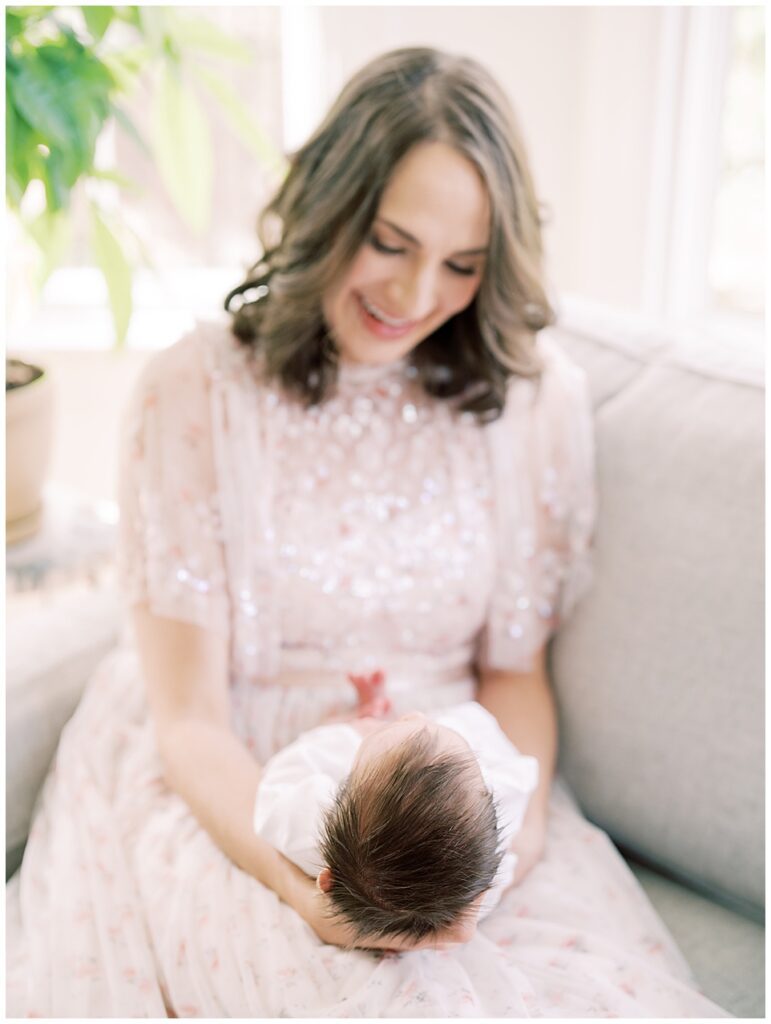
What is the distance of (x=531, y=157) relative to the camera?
214 cm

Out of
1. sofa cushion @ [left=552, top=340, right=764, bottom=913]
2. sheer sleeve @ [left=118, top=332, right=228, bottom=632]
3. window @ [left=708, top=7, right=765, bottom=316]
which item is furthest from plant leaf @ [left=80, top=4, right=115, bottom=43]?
window @ [left=708, top=7, right=765, bottom=316]

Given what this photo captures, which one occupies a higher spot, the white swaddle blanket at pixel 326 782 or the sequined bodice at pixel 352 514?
the sequined bodice at pixel 352 514

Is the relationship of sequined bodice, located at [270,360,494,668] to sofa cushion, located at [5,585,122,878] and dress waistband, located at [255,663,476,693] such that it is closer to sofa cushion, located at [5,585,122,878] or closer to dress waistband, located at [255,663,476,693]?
dress waistband, located at [255,663,476,693]

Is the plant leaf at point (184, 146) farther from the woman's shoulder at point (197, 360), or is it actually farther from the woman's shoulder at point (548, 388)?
the woman's shoulder at point (548, 388)

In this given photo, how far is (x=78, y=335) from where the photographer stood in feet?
7.82

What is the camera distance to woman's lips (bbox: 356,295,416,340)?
3.83 ft

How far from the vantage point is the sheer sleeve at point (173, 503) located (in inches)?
46.2

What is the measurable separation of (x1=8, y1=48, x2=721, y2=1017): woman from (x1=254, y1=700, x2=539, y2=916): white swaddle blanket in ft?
0.18

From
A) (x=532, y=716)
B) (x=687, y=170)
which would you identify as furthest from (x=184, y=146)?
(x=687, y=170)

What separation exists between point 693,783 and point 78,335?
5.75 ft

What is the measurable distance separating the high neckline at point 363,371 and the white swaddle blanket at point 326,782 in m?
0.45

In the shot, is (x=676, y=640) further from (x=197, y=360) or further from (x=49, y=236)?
(x=49, y=236)

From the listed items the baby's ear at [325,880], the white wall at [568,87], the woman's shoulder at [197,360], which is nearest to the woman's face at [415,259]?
the woman's shoulder at [197,360]

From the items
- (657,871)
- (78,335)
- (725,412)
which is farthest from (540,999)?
(78,335)
